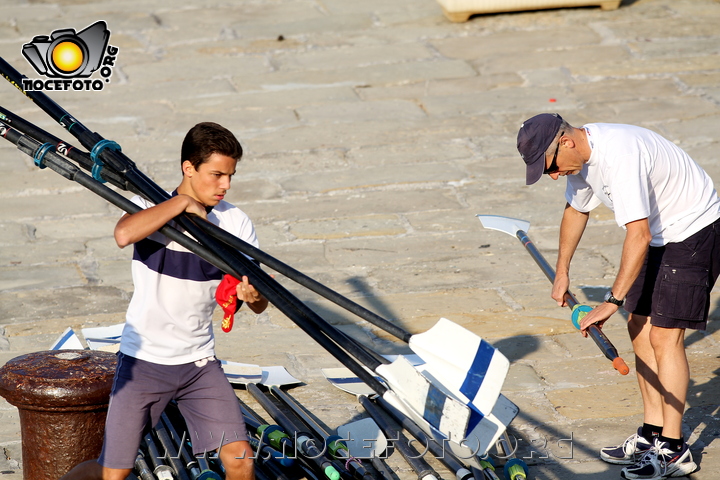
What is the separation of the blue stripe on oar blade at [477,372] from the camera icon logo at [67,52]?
276 inches

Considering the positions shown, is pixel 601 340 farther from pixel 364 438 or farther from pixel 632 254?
pixel 364 438

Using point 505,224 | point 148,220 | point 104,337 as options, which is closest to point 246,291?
point 148,220

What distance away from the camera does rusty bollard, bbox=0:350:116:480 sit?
3.53m

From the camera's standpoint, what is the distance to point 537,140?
3.75m

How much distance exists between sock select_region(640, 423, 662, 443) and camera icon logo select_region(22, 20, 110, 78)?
276 inches

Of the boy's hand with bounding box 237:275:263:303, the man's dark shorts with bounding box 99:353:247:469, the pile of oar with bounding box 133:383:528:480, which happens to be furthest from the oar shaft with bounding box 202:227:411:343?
the pile of oar with bounding box 133:383:528:480

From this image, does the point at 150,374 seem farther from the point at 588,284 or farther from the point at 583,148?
the point at 588,284

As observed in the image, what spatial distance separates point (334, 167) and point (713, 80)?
430cm

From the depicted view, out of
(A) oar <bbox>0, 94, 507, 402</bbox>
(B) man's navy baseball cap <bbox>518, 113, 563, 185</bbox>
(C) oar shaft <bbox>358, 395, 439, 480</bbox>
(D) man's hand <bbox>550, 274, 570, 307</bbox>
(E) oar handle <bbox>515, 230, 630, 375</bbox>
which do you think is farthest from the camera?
(D) man's hand <bbox>550, 274, 570, 307</bbox>

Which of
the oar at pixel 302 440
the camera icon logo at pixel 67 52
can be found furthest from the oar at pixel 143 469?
the camera icon logo at pixel 67 52

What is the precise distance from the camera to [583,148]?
12.5 feet

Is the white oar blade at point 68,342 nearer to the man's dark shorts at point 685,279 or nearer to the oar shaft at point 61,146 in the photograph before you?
A: the oar shaft at point 61,146

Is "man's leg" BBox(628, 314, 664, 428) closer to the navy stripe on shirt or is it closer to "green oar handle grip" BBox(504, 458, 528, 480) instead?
"green oar handle grip" BBox(504, 458, 528, 480)

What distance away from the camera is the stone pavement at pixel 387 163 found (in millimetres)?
5020
